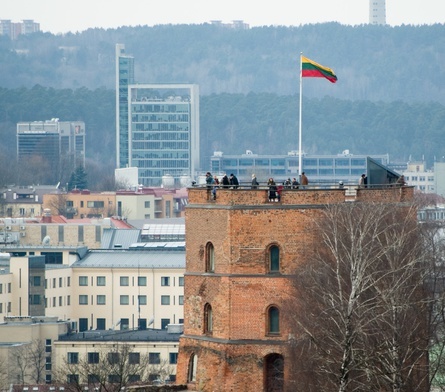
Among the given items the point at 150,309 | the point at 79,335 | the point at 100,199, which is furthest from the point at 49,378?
the point at 100,199

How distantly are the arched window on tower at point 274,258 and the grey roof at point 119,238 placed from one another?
3197 inches

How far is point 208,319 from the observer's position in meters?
55.3

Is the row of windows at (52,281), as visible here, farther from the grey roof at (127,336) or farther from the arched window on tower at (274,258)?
the arched window on tower at (274,258)

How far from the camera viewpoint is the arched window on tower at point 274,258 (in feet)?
178

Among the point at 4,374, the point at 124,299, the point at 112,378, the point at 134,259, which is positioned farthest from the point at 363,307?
the point at 134,259

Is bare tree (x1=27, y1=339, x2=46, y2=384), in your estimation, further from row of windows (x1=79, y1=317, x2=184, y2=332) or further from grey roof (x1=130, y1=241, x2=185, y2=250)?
grey roof (x1=130, y1=241, x2=185, y2=250)

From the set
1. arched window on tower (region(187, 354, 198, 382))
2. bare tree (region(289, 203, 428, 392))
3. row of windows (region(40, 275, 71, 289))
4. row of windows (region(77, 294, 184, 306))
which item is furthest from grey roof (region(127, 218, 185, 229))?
bare tree (region(289, 203, 428, 392))

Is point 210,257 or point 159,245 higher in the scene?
point 159,245

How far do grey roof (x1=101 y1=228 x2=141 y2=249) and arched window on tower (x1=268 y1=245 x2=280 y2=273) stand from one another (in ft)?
266

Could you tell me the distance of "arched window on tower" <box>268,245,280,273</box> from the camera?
54.1 meters

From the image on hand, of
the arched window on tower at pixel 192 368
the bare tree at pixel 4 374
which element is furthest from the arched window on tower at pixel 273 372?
the bare tree at pixel 4 374

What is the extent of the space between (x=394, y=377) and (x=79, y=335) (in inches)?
2086

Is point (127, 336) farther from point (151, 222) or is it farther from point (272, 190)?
point (151, 222)

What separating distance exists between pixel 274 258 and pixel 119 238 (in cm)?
8573
